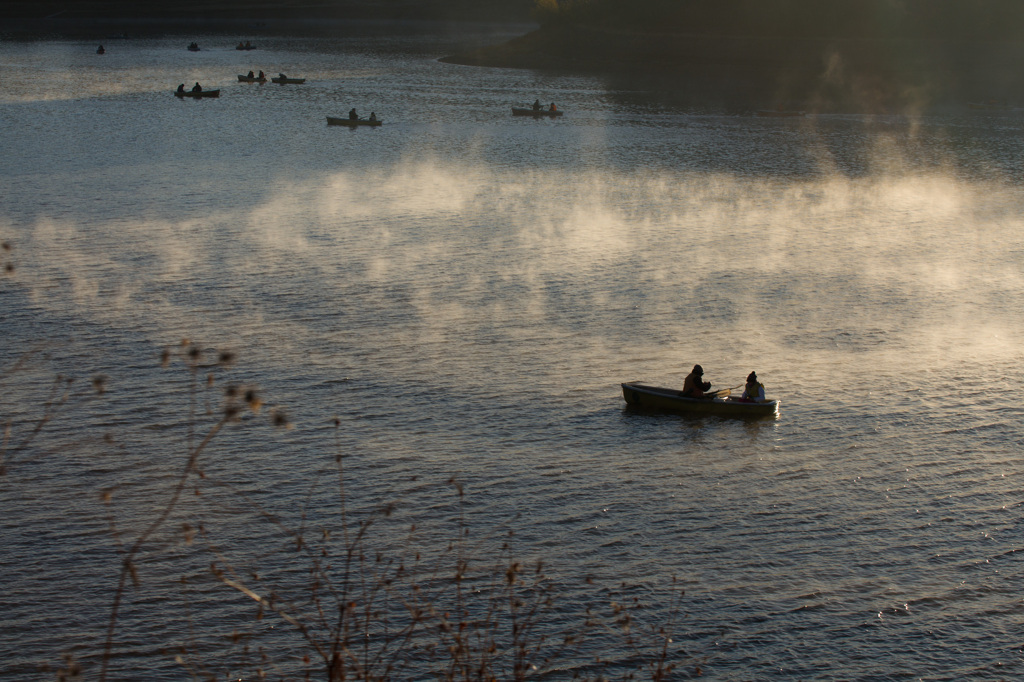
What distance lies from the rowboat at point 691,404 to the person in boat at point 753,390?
8.1 inches

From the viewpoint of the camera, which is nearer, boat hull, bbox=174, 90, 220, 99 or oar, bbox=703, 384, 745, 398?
oar, bbox=703, 384, 745, 398

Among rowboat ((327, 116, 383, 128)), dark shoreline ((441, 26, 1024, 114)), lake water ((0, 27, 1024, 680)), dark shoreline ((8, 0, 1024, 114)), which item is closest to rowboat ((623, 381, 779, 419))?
lake water ((0, 27, 1024, 680))

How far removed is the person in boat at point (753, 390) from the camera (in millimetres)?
A: 36625

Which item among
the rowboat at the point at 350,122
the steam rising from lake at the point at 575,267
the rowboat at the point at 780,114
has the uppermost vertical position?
the rowboat at the point at 780,114

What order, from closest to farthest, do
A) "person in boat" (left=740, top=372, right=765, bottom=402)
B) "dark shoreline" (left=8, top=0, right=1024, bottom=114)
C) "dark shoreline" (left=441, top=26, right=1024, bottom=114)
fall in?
"person in boat" (left=740, top=372, right=765, bottom=402) < "dark shoreline" (left=8, top=0, right=1024, bottom=114) < "dark shoreline" (left=441, top=26, right=1024, bottom=114)

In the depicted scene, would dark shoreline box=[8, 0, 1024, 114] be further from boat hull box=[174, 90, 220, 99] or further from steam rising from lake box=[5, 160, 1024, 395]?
steam rising from lake box=[5, 160, 1024, 395]

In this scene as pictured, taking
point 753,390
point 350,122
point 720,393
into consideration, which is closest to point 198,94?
point 350,122

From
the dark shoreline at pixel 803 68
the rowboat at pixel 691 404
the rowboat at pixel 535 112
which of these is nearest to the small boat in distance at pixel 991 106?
the dark shoreline at pixel 803 68

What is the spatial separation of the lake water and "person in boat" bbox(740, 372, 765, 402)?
39.5 inches

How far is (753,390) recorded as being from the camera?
36656mm

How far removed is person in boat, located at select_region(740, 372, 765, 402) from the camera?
3662 centimetres

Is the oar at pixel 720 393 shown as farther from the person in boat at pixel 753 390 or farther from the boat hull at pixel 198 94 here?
the boat hull at pixel 198 94

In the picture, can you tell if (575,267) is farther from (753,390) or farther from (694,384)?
(753,390)

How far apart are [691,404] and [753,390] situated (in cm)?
225
